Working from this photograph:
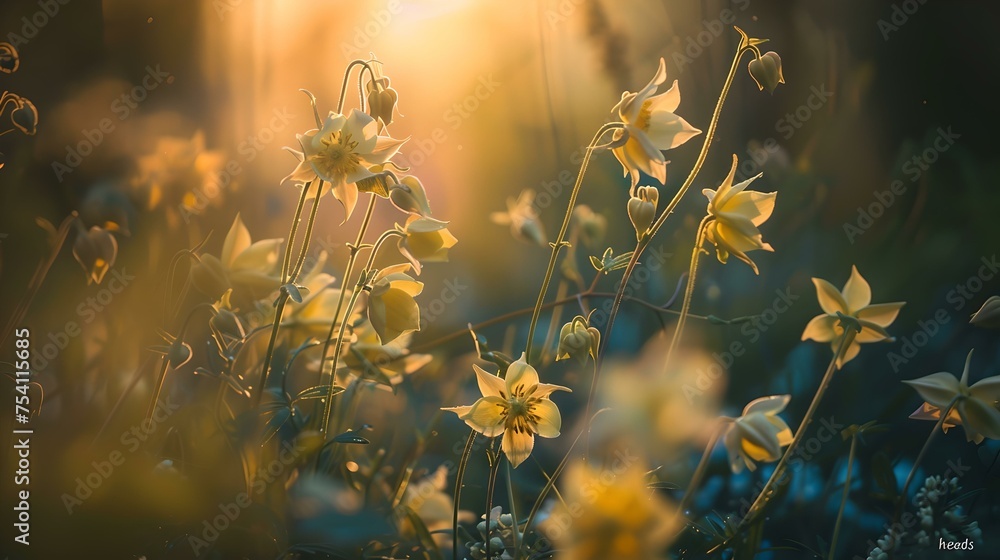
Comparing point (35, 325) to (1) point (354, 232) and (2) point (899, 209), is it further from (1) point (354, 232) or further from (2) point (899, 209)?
(2) point (899, 209)

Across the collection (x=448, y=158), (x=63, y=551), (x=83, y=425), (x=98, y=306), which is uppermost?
(x=448, y=158)

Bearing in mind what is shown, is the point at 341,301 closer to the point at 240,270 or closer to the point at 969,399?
the point at 240,270

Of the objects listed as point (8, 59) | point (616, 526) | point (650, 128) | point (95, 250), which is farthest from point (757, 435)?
point (8, 59)

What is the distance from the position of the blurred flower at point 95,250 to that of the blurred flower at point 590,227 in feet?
1.89

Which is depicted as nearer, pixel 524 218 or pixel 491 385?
pixel 491 385

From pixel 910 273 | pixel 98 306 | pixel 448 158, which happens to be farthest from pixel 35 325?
pixel 910 273

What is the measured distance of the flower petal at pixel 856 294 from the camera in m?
0.65

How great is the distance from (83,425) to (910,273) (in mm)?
992

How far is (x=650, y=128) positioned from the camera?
23.2 inches

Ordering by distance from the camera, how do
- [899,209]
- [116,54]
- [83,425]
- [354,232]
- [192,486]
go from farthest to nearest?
→ [899,209] → [354,232] → [116,54] → [83,425] → [192,486]

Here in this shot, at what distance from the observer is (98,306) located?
28.4 inches

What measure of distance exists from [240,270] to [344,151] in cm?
15

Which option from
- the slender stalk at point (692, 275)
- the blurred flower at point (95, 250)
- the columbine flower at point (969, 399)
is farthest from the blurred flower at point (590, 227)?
the blurred flower at point (95, 250)

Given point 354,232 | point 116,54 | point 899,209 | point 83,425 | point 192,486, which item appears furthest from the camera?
point 899,209
